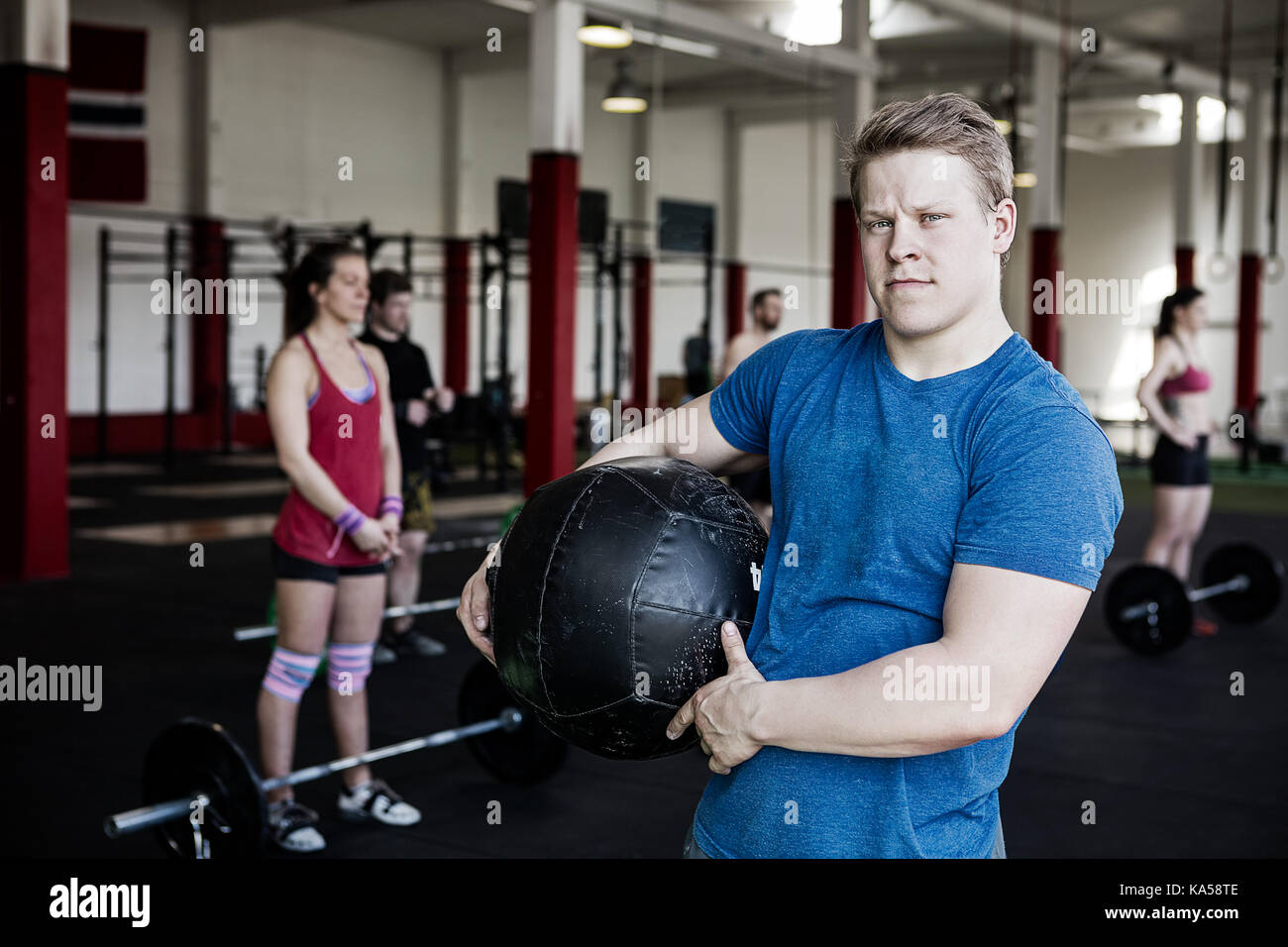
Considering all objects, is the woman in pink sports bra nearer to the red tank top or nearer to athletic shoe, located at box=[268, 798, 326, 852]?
the red tank top

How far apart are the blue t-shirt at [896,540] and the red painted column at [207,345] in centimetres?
1275

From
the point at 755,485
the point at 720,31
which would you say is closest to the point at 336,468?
the point at 755,485

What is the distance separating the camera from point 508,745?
355 cm

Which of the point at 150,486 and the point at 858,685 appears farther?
the point at 150,486

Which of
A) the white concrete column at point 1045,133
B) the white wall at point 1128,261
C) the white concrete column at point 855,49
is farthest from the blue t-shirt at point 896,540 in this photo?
the white wall at point 1128,261

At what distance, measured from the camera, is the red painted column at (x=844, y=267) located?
10.9 metres

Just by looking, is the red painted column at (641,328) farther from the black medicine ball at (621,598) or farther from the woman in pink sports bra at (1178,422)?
the black medicine ball at (621,598)

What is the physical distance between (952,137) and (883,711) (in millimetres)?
534

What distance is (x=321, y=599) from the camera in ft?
9.92

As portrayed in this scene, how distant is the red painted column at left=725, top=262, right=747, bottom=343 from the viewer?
18.8 meters
